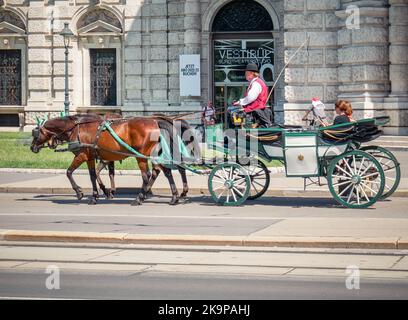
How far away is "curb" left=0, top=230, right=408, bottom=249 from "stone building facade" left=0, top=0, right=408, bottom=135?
21425 mm

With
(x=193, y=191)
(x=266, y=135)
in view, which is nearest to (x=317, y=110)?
(x=193, y=191)

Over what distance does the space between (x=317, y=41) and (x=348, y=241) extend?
23567 millimetres

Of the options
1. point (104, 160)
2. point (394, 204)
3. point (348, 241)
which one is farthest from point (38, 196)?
point (348, 241)

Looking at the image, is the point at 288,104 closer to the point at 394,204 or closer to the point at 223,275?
the point at 394,204

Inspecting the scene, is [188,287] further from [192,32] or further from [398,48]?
[192,32]

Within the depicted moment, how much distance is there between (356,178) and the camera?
18.1 metres

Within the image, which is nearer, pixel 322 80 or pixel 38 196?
pixel 38 196

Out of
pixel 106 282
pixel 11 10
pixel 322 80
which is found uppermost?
pixel 11 10

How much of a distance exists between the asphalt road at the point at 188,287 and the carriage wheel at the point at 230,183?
7242mm

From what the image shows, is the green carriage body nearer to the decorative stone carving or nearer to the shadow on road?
the shadow on road

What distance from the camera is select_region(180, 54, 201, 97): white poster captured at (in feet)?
131

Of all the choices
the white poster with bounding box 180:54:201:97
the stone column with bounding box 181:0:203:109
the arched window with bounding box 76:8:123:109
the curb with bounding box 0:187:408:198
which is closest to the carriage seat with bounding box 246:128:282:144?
the curb with bounding box 0:187:408:198

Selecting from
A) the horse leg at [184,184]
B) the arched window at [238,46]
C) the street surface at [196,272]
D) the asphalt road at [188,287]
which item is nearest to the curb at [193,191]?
the horse leg at [184,184]

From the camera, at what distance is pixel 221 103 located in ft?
135
